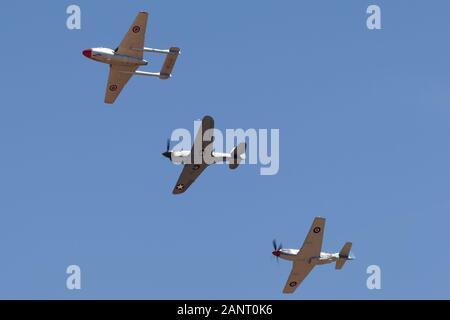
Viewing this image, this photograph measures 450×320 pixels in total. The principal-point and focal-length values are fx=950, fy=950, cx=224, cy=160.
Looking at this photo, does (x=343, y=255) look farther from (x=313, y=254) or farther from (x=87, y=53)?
(x=87, y=53)

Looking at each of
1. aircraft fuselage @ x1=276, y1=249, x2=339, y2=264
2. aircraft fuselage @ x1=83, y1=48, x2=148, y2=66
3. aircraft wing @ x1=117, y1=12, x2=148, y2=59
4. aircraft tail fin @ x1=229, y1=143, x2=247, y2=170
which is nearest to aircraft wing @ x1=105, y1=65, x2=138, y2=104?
aircraft fuselage @ x1=83, y1=48, x2=148, y2=66

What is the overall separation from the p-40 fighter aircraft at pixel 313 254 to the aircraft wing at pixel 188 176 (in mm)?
10499

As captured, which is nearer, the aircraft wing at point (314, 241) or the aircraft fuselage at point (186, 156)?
the aircraft fuselage at point (186, 156)

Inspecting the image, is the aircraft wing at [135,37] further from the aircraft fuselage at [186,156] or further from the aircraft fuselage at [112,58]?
the aircraft fuselage at [186,156]

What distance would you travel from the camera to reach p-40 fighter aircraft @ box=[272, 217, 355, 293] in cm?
9062

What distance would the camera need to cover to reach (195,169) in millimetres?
89625

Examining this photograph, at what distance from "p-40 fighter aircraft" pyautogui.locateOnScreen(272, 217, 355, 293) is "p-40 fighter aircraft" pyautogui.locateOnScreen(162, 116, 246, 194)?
392 inches

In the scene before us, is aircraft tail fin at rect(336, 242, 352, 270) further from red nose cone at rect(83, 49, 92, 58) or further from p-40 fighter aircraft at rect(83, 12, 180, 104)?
red nose cone at rect(83, 49, 92, 58)

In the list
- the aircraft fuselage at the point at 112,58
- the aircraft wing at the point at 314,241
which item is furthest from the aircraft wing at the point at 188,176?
the aircraft wing at the point at 314,241

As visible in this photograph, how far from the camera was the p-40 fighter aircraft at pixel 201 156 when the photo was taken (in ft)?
277

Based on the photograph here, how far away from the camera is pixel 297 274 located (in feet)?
316

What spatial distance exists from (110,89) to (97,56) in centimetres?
664
